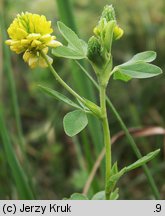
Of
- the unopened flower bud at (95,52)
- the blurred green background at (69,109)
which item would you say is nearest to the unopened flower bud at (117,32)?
the unopened flower bud at (95,52)

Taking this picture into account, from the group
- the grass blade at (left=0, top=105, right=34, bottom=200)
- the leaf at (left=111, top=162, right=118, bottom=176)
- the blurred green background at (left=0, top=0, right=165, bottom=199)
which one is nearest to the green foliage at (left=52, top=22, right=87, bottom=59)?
the leaf at (left=111, top=162, right=118, bottom=176)

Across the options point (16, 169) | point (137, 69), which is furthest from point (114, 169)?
point (16, 169)

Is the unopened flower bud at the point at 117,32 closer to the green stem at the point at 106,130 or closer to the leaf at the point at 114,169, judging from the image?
the green stem at the point at 106,130

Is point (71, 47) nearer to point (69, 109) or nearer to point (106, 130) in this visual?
point (106, 130)

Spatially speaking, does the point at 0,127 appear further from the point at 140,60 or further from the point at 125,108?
the point at 125,108

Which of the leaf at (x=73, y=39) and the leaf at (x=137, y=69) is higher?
the leaf at (x=73, y=39)

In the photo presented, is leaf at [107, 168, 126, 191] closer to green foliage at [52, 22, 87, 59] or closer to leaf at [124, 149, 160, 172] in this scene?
leaf at [124, 149, 160, 172]
